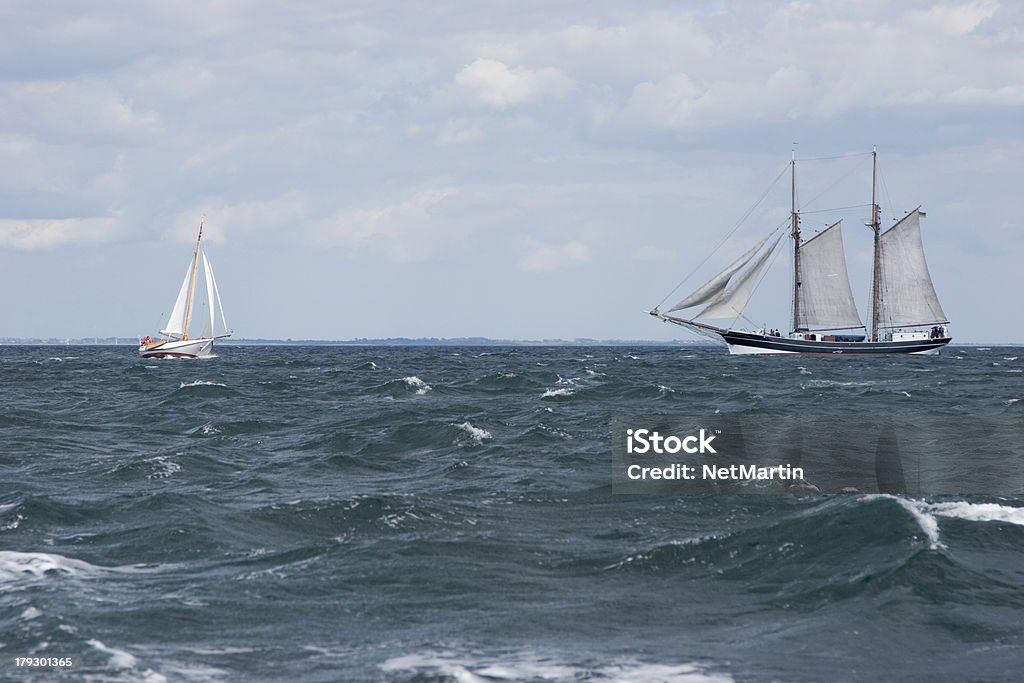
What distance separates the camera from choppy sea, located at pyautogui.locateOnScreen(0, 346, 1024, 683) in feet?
34.8

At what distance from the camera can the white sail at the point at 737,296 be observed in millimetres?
112062

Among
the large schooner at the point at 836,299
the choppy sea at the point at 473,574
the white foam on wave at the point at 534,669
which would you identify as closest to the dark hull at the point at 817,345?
the large schooner at the point at 836,299

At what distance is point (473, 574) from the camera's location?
1401 centimetres

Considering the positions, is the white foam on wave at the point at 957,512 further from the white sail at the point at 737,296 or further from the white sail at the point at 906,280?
the white sail at the point at 906,280

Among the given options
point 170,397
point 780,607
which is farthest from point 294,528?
point 170,397

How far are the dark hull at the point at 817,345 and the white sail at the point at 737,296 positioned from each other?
7061 millimetres

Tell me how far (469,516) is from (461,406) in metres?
25.1

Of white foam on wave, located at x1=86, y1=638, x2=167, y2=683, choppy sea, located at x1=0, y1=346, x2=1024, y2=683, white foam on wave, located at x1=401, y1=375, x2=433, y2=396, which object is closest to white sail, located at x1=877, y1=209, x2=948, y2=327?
white foam on wave, located at x1=401, y1=375, x2=433, y2=396

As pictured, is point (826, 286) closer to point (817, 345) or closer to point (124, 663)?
point (817, 345)

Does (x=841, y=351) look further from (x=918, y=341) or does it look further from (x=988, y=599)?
(x=988, y=599)

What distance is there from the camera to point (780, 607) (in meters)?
12.5

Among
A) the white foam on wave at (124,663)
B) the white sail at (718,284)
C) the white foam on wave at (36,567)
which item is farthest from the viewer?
the white sail at (718,284)
